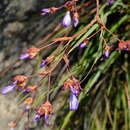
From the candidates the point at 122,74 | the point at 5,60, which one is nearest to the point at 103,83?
the point at 122,74

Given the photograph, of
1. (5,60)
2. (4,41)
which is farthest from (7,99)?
(4,41)

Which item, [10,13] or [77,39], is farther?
[10,13]

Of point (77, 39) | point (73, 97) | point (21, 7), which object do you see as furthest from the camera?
point (21, 7)

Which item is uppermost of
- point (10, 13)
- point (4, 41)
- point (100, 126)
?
point (10, 13)

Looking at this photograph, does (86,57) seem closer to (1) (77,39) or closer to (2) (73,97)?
(1) (77,39)

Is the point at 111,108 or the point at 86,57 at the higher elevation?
the point at 86,57

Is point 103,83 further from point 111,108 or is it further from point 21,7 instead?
point 21,7

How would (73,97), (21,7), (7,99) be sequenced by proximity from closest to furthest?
(73,97) → (7,99) → (21,7)
